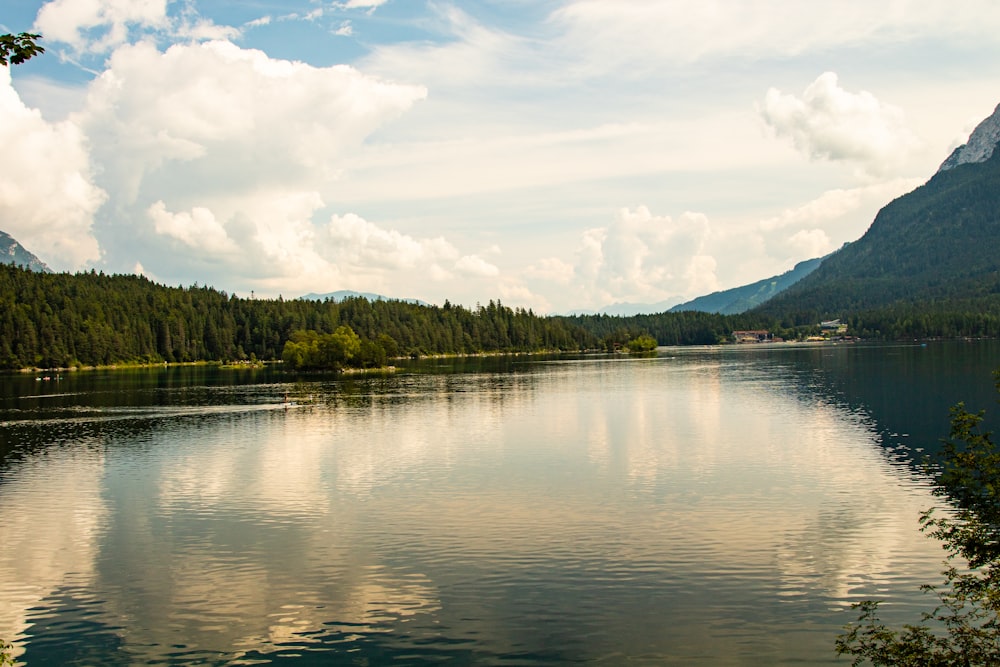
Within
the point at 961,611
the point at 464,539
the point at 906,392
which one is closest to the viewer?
the point at 961,611

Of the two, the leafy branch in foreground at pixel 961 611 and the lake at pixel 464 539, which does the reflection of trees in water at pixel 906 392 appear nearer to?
the lake at pixel 464 539

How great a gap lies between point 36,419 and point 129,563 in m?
65.9

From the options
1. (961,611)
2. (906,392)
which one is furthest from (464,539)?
(906,392)

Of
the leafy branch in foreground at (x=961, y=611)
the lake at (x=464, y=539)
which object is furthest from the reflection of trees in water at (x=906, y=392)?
the leafy branch in foreground at (x=961, y=611)

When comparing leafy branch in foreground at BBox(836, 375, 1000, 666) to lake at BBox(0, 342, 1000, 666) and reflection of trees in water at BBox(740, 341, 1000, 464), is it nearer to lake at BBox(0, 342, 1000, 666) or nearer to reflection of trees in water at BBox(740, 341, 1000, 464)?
lake at BBox(0, 342, 1000, 666)

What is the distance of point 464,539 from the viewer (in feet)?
115

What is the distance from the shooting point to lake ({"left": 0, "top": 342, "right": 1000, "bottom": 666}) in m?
24.4

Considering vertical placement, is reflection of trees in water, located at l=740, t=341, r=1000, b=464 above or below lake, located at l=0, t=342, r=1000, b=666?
above

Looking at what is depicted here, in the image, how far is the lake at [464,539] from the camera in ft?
79.9

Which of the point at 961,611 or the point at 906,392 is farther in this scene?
the point at 906,392

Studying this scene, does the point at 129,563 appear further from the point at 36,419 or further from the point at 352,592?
the point at 36,419

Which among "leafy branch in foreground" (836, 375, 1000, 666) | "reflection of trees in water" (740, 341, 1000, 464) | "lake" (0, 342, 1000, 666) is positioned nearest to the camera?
"leafy branch in foreground" (836, 375, 1000, 666)

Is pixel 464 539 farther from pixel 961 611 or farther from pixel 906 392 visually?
pixel 906 392

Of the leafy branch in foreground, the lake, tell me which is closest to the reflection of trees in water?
the lake
